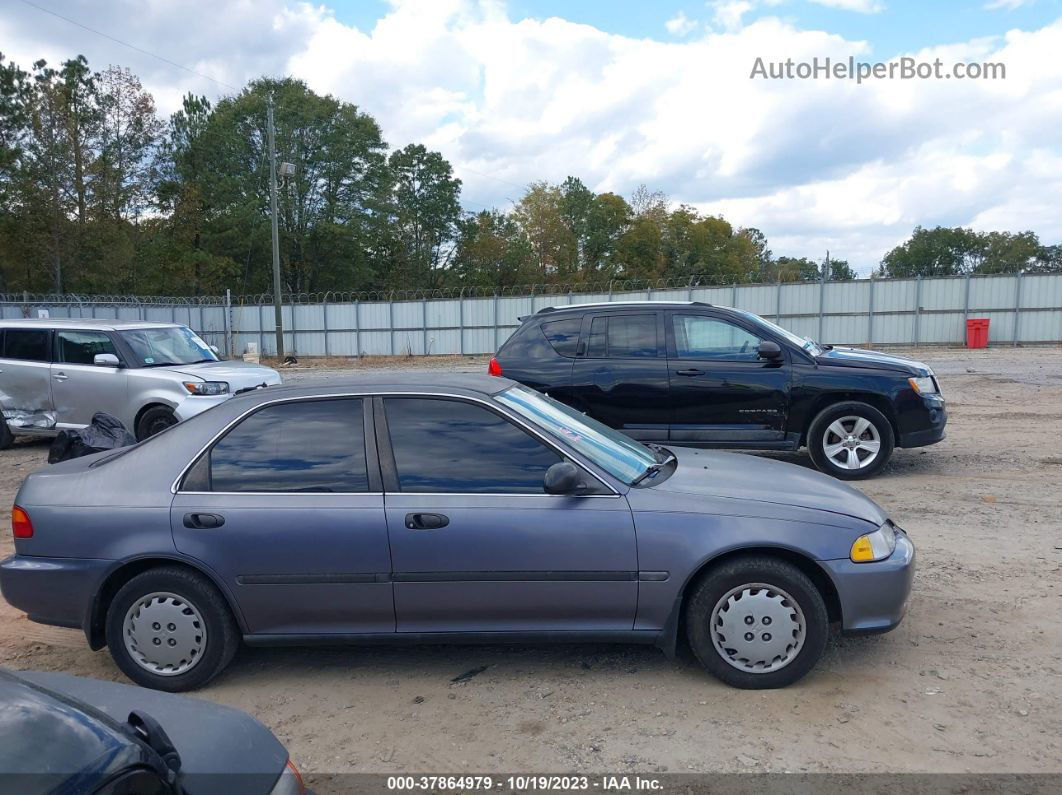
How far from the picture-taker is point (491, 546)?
152 inches

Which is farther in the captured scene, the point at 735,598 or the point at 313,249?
the point at 313,249

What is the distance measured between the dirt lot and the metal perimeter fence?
64.6ft

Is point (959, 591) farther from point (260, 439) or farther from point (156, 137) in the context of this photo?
point (156, 137)

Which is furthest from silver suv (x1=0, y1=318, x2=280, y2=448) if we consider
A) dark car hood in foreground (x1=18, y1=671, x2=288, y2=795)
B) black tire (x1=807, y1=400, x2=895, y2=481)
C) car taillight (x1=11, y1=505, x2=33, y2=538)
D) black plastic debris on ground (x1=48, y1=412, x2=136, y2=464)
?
dark car hood in foreground (x1=18, y1=671, x2=288, y2=795)

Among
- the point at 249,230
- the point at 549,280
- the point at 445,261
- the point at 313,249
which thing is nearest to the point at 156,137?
the point at 249,230

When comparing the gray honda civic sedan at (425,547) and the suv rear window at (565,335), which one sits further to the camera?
the suv rear window at (565,335)

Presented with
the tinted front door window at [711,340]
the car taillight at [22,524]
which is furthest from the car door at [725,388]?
the car taillight at [22,524]

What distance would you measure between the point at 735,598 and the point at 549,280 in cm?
6125

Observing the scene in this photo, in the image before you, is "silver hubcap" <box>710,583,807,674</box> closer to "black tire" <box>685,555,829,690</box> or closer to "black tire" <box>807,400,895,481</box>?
"black tire" <box>685,555,829,690</box>

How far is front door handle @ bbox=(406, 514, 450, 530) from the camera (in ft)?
12.7

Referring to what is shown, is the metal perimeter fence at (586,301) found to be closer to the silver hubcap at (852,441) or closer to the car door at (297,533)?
the silver hubcap at (852,441)

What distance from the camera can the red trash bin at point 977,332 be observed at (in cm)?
2694

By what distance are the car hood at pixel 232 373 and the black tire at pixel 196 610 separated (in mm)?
6191

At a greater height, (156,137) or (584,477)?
(156,137)
